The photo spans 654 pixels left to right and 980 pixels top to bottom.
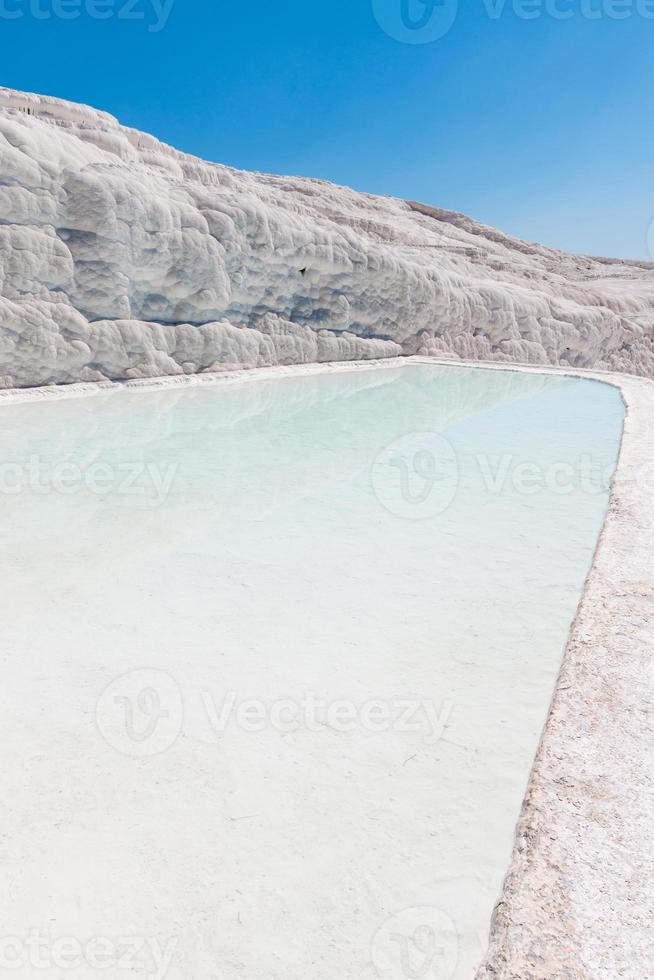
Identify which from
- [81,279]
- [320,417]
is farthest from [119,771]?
[81,279]

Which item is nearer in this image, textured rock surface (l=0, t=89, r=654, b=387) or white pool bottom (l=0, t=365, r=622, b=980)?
white pool bottom (l=0, t=365, r=622, b=980)

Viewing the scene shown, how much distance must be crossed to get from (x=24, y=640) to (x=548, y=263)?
93.0 ft

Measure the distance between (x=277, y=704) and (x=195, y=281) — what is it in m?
8.62

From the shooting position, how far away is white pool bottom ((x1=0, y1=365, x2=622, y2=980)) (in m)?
1.43

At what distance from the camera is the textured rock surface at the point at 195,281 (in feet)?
25.7

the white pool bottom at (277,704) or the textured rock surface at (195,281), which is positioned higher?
the textured rock surface at (195,281)

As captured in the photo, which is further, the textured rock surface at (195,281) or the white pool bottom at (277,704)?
the textured rock surface at (195,281)

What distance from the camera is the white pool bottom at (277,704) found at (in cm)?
143

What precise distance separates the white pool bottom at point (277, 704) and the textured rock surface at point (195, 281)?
13.0ft

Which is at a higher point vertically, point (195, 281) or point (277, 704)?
point (195, 281)

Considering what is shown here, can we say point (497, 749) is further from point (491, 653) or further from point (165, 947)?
point (165, 947)

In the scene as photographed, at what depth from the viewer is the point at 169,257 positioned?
925 centimetres

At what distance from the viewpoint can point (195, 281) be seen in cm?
965

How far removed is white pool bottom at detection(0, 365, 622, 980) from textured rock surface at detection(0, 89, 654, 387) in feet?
13.0
